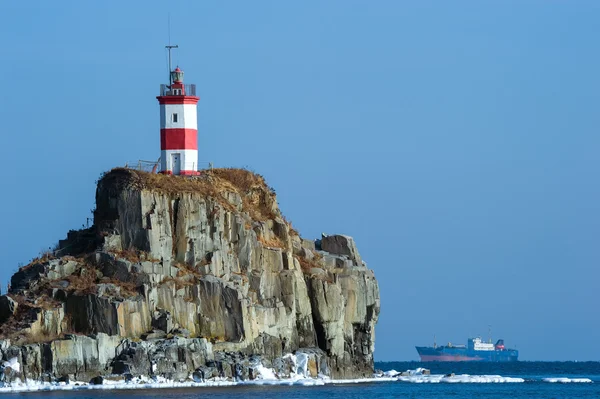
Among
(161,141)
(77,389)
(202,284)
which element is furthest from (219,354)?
(161,141)

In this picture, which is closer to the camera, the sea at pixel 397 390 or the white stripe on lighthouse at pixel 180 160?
the sea at pixel 397 390

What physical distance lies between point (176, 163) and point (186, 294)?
474 inches

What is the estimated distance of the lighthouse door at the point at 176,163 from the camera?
95688 millimetres

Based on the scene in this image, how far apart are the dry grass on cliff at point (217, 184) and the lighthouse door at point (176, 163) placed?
1690 mm

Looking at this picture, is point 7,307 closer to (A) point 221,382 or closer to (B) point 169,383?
(B) point 169,383

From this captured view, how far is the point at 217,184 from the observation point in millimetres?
94750

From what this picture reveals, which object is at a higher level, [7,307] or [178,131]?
[178,131]

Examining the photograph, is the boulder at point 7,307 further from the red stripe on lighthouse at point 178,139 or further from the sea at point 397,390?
the red stripe on lighthouse at point 178,139

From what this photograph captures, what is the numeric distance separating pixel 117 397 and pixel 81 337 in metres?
7.29

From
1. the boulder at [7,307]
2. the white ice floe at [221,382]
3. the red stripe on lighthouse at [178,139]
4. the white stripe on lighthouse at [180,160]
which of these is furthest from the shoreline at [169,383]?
the red stripe on lighthouse at [178,139]

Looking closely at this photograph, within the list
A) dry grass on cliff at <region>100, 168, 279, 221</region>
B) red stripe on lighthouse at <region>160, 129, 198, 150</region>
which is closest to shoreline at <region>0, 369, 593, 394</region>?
dry grass on cliff at <region>100, 168, 279, 221</region>

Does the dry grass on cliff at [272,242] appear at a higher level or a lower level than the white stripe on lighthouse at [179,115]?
lower

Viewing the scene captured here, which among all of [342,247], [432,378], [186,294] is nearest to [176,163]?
[186,294]

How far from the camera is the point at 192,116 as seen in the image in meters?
A: 95.8
